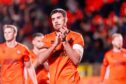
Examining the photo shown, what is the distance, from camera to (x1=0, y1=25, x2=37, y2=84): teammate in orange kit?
1141 centimetres

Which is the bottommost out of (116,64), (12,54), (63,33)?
(116,64)

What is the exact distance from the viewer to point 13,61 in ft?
37.8

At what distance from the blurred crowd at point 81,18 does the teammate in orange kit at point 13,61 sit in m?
8.32

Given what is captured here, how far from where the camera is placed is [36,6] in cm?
2222

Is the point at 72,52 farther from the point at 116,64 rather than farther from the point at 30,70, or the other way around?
the point at 116,64

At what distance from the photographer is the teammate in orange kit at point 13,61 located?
37.4ft

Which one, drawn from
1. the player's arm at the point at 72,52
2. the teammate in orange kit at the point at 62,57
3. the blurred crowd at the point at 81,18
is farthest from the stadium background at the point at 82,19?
the player's arm at the point at 72,52

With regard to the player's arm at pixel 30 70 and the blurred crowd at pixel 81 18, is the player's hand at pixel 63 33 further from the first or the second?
the blurred crowd at pixel 81 18

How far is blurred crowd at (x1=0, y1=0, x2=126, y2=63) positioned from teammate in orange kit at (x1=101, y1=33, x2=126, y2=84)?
17.8ft

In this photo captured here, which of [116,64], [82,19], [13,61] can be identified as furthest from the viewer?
[82,19]

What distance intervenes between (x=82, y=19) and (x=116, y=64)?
7744mm

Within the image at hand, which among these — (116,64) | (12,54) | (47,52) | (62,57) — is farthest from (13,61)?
(116,64)

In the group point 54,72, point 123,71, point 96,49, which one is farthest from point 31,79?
point 96,49

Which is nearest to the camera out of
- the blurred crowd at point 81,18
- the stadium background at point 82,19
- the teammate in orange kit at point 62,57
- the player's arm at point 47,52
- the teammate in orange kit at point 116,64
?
the player's arm at point 47,52
